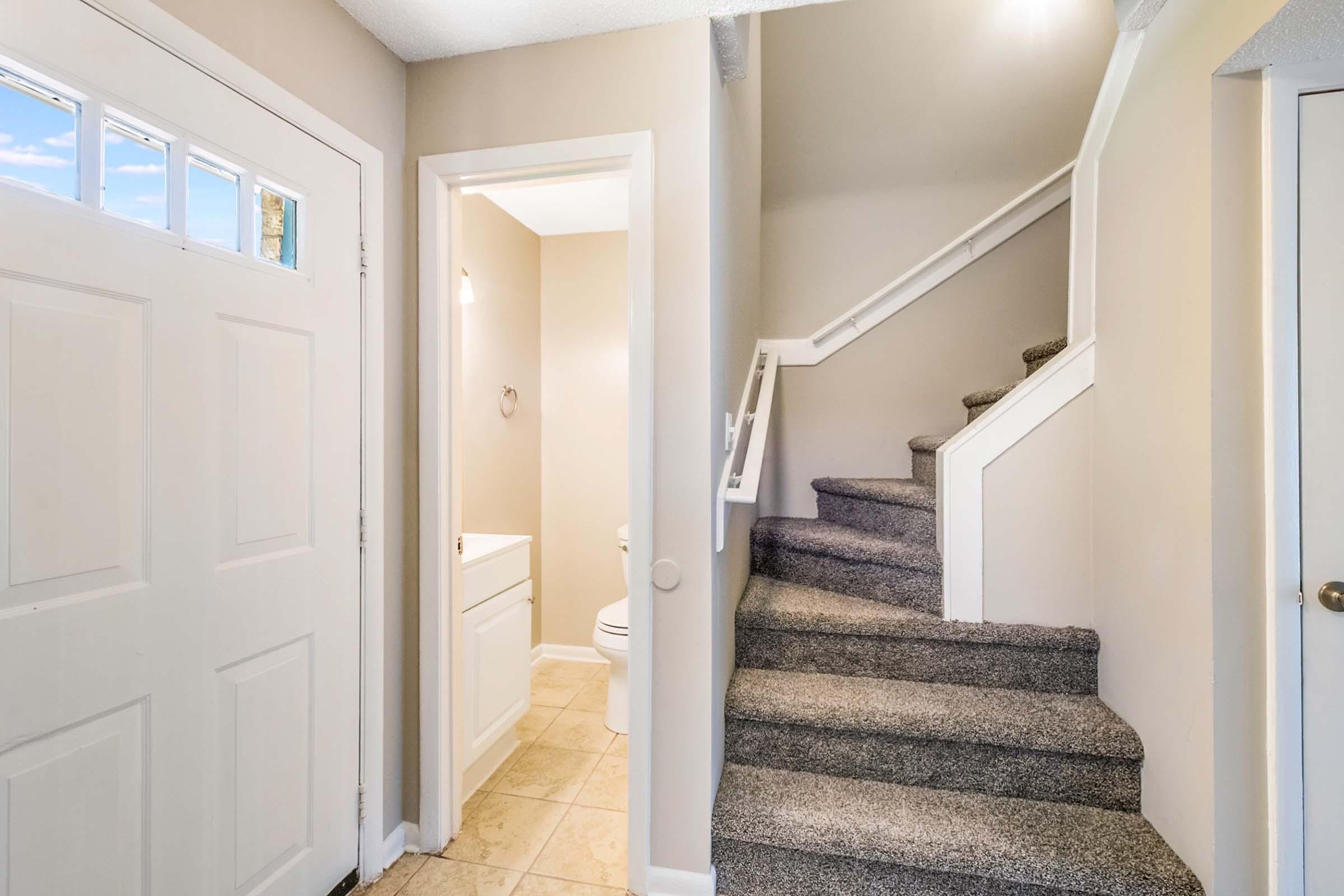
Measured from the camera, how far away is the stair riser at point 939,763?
1560 mm

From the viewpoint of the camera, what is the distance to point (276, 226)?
1381mm

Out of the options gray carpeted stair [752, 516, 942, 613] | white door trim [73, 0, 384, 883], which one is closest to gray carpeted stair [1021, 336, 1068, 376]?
gray carpeted stair [752, 516, 942, 613]

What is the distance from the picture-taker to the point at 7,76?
92 centimetres

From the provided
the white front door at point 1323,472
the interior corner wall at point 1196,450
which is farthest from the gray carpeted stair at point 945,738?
the white front door at point 1323,472

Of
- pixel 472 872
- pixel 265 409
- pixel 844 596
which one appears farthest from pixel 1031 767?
pixel 265 409

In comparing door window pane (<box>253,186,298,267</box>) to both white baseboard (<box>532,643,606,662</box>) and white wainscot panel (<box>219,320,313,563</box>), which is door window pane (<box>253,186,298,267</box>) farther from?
white baseboard (<box>532,643,606,662</box>)

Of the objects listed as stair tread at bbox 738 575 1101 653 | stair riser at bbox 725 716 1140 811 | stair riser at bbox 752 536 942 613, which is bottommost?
stair riser at bbox 725 716 1140 811

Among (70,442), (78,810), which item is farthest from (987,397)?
(78,810)

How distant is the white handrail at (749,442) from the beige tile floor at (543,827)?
989 mm

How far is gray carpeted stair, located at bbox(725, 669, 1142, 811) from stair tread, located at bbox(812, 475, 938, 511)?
2.00 feet

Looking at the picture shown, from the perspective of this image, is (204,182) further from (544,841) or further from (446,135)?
(544,841)

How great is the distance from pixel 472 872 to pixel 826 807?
0.99 m

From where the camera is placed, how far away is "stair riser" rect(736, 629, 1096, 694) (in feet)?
5.81

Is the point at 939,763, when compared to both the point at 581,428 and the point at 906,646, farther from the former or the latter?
the point at 581,428
